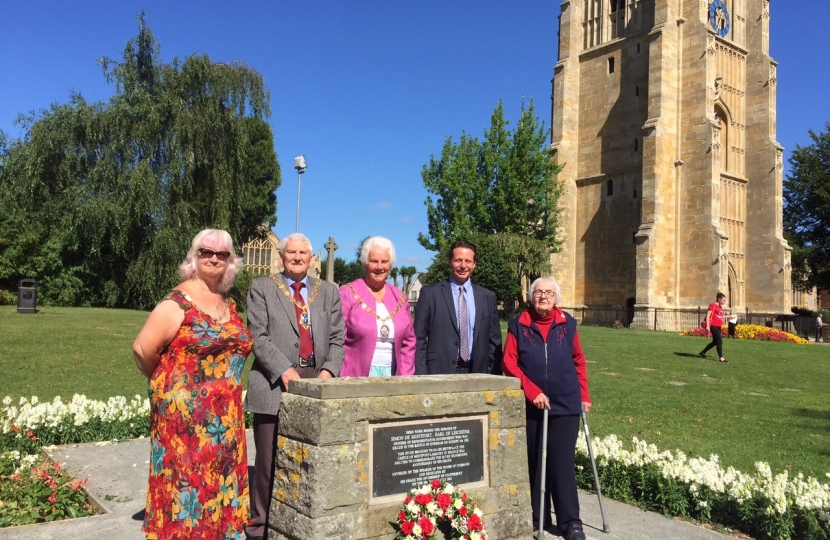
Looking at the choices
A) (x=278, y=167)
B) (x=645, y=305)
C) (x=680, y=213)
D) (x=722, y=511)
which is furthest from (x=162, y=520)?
(x=278, y=167)

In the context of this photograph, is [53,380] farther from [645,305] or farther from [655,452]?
[645,305]

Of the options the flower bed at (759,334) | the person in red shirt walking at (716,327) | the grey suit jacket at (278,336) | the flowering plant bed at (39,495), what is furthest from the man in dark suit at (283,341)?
the flower bed at (759,334)

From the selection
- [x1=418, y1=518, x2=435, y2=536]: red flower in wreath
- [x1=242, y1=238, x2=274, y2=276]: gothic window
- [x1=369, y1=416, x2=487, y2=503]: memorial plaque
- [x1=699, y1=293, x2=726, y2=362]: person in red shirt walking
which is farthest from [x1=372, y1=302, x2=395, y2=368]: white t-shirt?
[x1=242, y1=238, x2=274, y2=276]: gothic window

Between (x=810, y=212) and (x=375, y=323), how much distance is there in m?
51.6

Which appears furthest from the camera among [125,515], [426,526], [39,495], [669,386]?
[669,386]

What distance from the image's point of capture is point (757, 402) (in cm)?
1135

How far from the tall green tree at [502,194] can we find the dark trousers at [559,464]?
31.6 meters

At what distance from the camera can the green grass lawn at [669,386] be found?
8.39 metres

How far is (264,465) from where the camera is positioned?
4.68 metres

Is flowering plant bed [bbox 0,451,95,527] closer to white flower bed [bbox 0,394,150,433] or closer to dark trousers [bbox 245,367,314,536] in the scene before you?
white flower bed [bbox 0,394,150,433]

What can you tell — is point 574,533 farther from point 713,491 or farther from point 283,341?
point 283,341

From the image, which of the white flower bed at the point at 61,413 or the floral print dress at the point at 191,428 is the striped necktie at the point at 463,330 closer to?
the floral print dress at the point at 191,428

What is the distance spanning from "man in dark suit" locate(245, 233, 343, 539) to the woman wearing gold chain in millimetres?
266

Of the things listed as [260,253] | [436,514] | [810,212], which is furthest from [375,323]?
[260,253]
